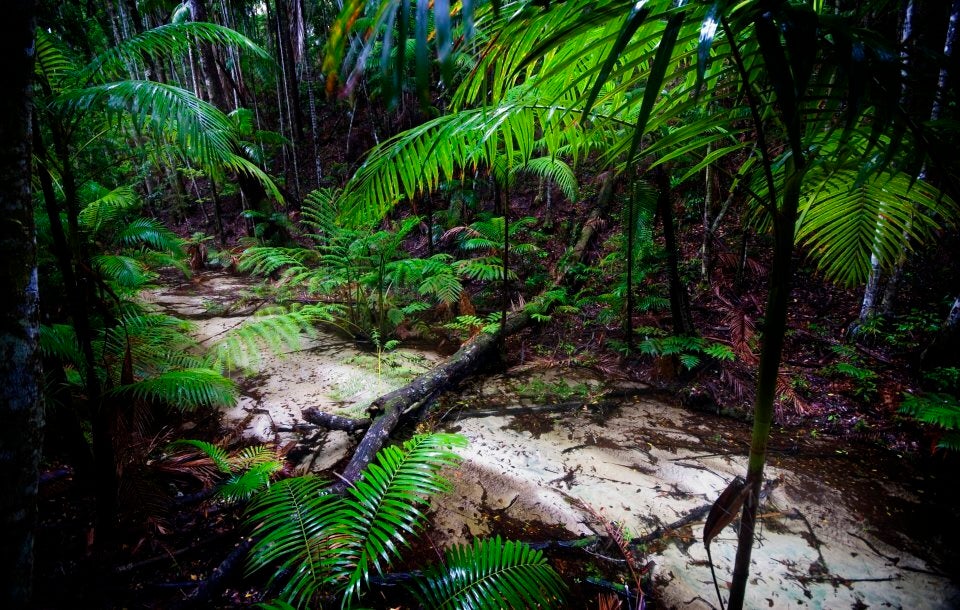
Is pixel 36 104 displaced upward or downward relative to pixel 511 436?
upward

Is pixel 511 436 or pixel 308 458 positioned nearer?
pixel 308 458

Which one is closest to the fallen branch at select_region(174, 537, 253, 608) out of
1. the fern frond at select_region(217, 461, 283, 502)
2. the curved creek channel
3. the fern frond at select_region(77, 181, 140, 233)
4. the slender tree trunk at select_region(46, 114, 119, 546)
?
the fern frond at select_region(217, 461, 283, 502)

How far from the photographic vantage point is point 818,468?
2.41m

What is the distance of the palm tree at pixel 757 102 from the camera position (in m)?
0.66

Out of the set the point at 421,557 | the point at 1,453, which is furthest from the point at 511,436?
the point at 1,453

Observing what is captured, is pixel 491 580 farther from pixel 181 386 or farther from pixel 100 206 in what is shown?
pixel 100 206

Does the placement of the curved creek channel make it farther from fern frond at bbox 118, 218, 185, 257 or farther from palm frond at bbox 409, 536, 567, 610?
fern frond at bbox 118, 218, 185, 257

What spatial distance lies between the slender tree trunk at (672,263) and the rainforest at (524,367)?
0.03 metres

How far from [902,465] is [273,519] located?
12.4 ft

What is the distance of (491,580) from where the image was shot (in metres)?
1.37

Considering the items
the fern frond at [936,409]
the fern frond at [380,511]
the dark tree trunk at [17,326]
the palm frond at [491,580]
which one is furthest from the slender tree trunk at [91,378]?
the fern frond at [936,409]

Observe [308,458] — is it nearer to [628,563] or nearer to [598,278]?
[628,563]

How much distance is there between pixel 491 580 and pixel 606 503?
0.98 meters

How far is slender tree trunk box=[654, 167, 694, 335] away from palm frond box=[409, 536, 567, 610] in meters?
2.63
